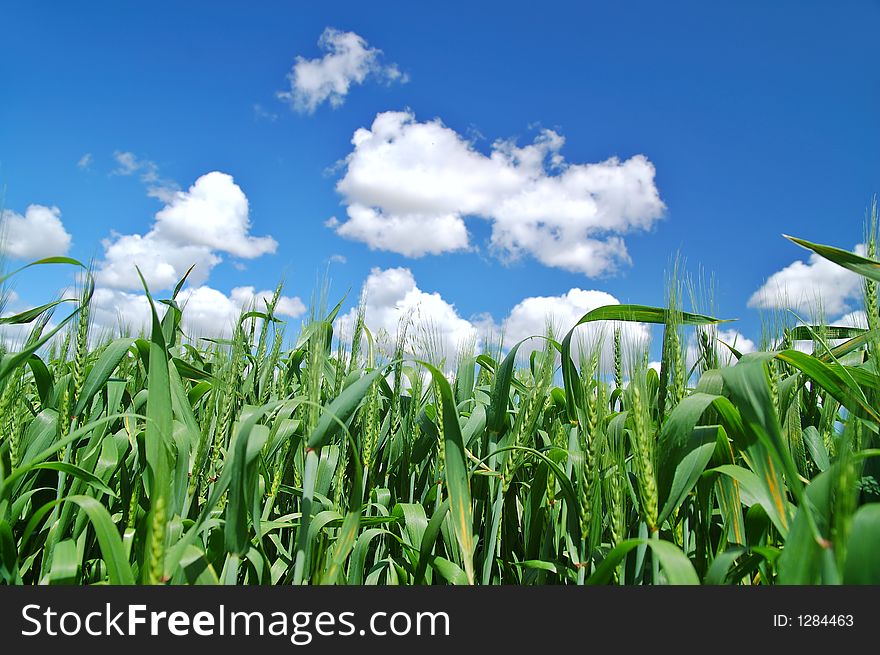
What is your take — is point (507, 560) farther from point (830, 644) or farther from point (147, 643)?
point (147, 643)

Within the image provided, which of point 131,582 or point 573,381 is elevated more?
point 573,381

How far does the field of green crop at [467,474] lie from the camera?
1.16 metres

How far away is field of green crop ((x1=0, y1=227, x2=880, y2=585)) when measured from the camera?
116 centimetres

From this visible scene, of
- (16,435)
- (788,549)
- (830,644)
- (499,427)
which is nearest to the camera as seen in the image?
(788,549)

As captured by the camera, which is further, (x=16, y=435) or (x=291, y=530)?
(x=291, y=530)

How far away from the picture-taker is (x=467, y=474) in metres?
1.44

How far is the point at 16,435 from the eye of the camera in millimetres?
1675

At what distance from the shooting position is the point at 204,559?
1290 mm

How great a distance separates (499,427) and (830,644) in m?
0.97

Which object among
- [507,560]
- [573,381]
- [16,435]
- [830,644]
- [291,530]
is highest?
[573,381]

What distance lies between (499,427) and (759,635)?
870 mm

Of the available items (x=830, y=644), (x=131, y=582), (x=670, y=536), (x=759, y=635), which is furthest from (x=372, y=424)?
(x=830, y=644)

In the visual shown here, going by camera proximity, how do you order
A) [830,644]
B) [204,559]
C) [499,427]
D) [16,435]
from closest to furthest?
1. [830,644]
2. [204,559]
3. [16,435]
4. [499,427]

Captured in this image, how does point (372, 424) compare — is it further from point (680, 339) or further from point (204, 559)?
point (680, 339)
